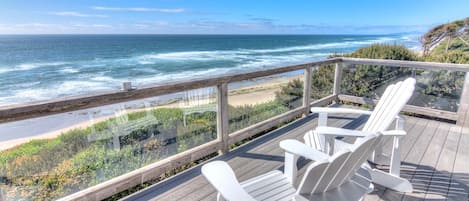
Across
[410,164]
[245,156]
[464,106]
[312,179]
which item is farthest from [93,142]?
[464,106]

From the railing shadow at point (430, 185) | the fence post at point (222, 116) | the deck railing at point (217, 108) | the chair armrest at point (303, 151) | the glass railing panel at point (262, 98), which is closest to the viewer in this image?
the chair armrest at point (303, 151)

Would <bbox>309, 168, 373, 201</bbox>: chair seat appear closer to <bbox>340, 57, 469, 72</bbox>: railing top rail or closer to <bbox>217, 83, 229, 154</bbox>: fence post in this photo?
Result: <bbox>217, 83, 229, 154</bbox>: fence post

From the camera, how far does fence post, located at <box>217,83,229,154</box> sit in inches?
99.0

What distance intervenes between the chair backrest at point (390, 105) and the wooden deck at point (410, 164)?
1.81ft

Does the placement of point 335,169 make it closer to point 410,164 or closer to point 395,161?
point 395,161

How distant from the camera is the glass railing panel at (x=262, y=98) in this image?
281 cm

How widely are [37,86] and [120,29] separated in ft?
74.2

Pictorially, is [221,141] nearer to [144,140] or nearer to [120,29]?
Result: [144,140]

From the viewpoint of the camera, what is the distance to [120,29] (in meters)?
35.6

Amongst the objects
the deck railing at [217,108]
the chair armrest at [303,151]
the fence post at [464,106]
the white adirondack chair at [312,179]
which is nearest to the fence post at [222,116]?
the deck railing at [217,108]

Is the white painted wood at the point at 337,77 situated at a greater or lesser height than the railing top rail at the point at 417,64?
lesser

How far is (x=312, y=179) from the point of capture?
117cm

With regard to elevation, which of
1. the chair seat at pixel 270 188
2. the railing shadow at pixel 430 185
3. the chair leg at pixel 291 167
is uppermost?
the chair leg at pixel 291 167

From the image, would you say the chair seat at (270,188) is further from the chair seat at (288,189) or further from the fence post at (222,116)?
the fence post at (222,116)
